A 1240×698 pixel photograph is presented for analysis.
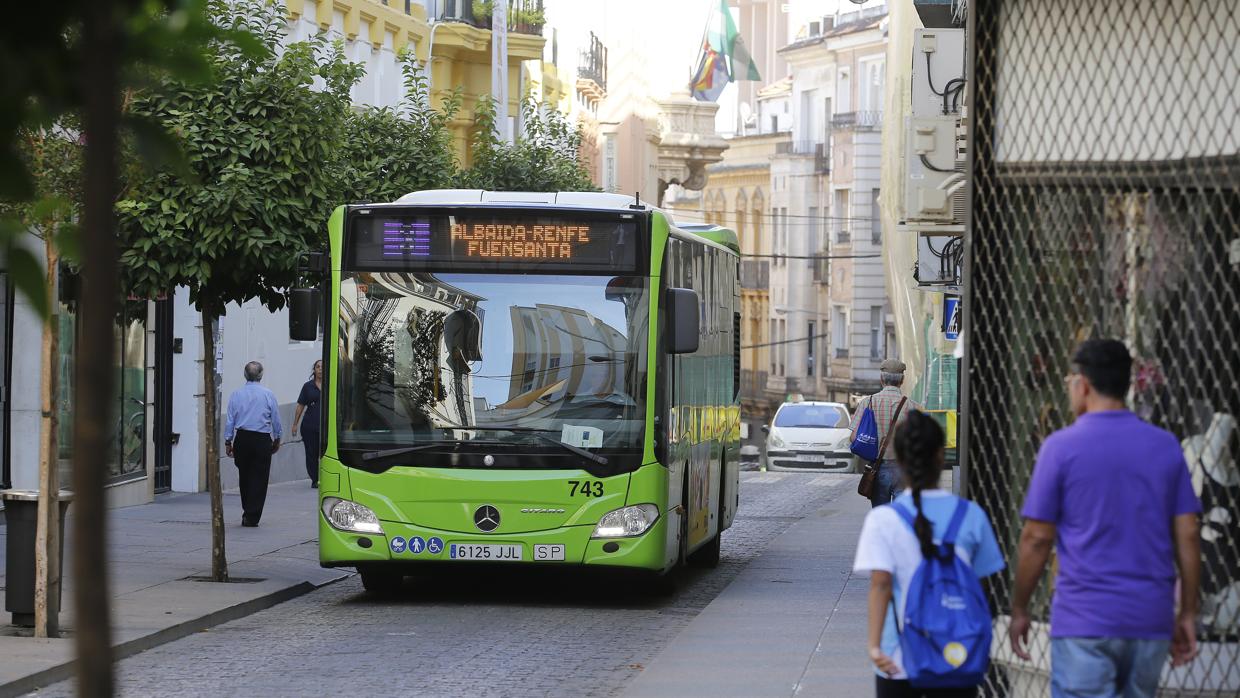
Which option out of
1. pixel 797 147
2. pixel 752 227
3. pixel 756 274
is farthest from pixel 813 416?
pixel 752 227

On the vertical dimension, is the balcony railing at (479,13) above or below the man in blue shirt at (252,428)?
above

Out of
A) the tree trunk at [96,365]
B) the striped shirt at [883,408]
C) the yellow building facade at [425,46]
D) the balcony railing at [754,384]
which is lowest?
the balcony railing at [754,384]

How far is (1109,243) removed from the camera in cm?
791

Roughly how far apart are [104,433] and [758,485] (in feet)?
104

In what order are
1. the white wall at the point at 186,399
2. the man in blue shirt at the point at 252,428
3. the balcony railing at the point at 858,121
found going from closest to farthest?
the man in blue shirt at the point at 252,428, the white wall at the point at 186,399, the balcony railing at the point at 858,121

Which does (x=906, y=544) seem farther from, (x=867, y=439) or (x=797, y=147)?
(x=797, y=147)

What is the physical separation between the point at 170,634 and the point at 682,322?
12.7 ft

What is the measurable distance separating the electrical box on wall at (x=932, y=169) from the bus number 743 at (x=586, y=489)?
4311 mm

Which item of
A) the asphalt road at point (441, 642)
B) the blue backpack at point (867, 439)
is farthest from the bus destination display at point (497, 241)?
the blue backpack at point (867, 439)

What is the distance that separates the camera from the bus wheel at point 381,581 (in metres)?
15.1

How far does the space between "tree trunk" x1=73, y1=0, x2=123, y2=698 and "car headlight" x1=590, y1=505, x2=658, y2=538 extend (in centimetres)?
1103

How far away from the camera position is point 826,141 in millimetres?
88625

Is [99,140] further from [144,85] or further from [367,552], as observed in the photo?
[367,552]

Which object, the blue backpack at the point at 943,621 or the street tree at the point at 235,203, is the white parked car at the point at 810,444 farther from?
the blue backpack at the point at 943,621
